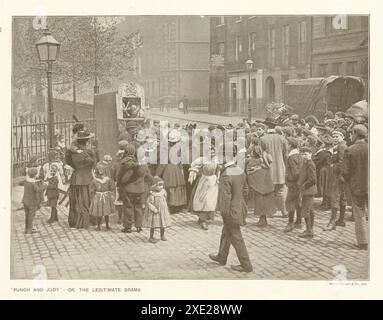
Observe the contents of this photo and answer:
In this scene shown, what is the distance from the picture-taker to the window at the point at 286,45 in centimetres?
734

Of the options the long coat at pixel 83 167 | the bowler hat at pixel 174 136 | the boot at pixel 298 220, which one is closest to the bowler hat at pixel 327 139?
the boot at pixel 298 220

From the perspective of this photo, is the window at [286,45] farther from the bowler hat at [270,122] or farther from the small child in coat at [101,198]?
the small child in coat at [101,198]

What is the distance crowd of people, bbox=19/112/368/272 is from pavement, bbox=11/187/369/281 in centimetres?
12

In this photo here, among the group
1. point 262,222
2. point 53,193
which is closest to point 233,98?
point 262,222

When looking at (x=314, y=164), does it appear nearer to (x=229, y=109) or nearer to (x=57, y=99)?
(x=229, y=109)

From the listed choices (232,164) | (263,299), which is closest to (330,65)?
(232,164)

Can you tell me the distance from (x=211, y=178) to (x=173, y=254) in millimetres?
1019

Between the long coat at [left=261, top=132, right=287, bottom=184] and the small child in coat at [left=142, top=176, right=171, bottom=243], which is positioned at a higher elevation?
the long coat at [left=261, top=132, right=287, bottom=184]

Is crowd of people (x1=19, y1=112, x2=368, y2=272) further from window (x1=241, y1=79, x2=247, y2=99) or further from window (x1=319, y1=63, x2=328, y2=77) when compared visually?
window (x1=319, y1=63, x2=328, y2=77)

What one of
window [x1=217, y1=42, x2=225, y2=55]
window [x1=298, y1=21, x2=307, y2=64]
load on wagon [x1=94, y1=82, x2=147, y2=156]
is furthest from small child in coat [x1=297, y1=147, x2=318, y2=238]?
load on wagon [x1=94, y1=82, x2=147, y2=156]

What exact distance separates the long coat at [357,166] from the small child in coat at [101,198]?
2634 millimetres

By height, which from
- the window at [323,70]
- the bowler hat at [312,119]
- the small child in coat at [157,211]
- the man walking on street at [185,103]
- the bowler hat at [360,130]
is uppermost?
the window at [323,70]

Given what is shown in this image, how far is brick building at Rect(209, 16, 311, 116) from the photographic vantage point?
7348 millimetres

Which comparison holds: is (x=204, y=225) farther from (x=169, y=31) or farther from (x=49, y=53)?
(x=49, y=53)
